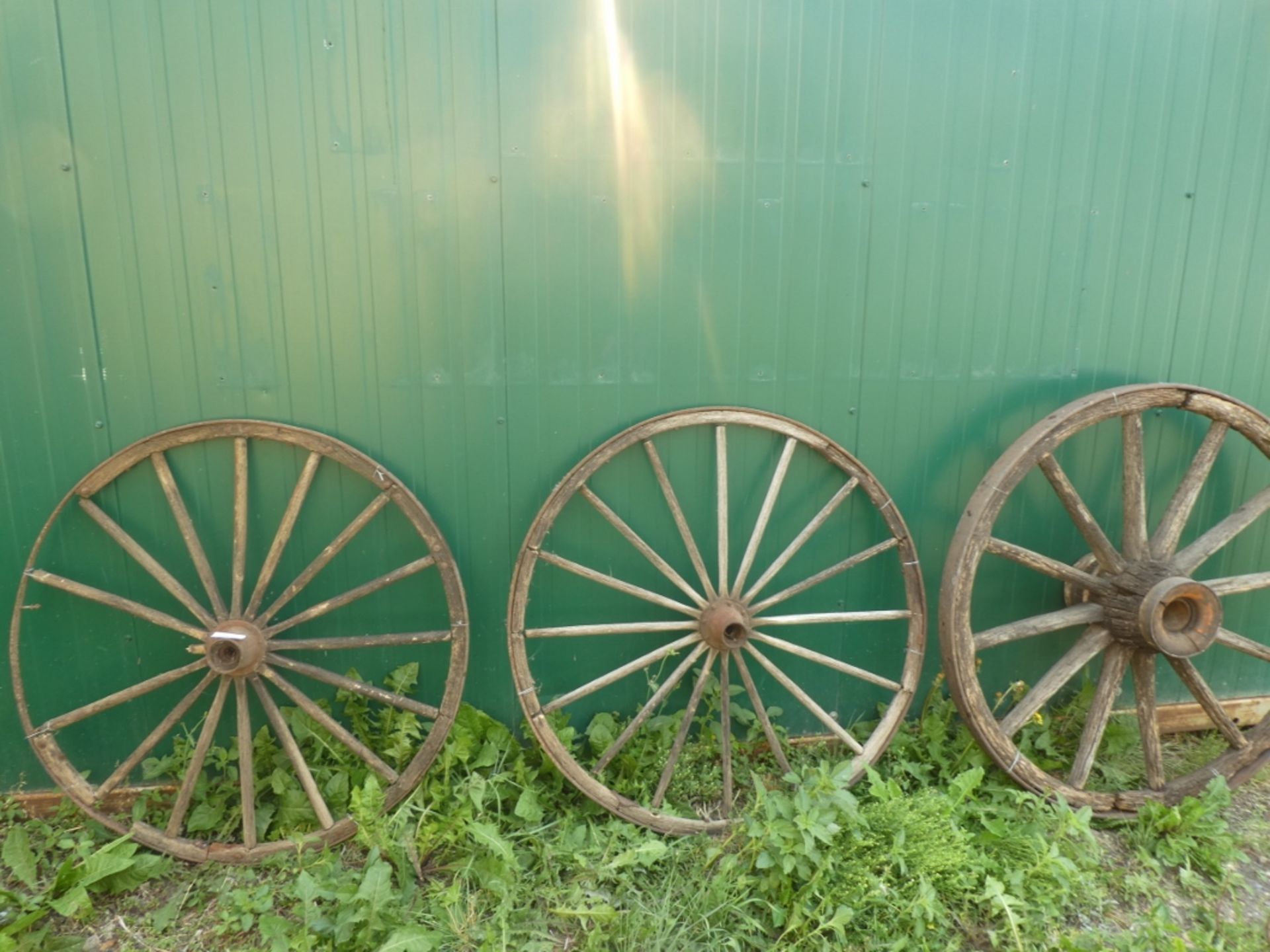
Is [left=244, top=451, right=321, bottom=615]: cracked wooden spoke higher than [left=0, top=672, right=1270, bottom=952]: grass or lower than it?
higher

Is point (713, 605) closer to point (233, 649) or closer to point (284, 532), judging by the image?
point (284, 532)

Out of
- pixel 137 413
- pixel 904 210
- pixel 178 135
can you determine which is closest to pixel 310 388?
pixel 137 413

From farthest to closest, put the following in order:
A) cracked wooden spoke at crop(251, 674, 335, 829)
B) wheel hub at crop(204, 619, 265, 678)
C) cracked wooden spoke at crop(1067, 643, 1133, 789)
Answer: cracked wooden spoke at crop(1067, 643, 1133, 789), cracked wooden spoke at crop(251, 674, 335, 829), wheel hub at crop(204, 619, 265, 678)

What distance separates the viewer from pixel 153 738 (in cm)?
277

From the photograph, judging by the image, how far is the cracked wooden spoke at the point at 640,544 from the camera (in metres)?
2.93

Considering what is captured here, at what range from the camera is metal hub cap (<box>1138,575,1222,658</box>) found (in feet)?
9.64

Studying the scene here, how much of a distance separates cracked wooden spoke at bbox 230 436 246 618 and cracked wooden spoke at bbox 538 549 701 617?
3.64 feet

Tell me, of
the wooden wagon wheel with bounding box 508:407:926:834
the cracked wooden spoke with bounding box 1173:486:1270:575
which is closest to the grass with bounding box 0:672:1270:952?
the wooden wagon wheel with bounding box 508:407:926:834

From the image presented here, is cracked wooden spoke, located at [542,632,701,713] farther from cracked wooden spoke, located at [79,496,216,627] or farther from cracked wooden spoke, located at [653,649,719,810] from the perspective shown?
cracked wooden spoke, located at [79,496,216,627]

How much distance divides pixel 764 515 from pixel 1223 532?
201 cm

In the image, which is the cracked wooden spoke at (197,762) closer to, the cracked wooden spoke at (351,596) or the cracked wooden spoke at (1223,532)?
the cracked wooden spoke at (351,596)

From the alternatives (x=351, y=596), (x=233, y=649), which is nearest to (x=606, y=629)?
(x=351, y=596)

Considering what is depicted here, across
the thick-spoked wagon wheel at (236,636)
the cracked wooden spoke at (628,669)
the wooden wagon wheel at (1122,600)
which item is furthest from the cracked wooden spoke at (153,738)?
the wooden wagon wheel at (1122,600)

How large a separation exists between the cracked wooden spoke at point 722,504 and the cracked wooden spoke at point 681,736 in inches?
12.2
